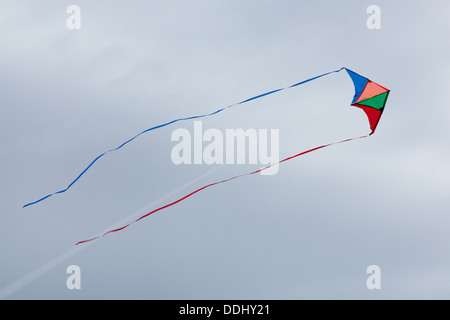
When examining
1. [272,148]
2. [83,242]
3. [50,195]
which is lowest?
[83,242]

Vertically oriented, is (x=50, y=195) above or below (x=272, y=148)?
below

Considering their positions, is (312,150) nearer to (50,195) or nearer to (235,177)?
(235,177)

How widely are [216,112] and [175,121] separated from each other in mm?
1266

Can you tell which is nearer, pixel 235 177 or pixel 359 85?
pixel 235 177

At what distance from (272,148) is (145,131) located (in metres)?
3.85

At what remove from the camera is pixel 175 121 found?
20828 mm

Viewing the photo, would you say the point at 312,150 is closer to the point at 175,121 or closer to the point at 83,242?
the point at 175,121

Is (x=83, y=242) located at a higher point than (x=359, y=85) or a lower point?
lower
